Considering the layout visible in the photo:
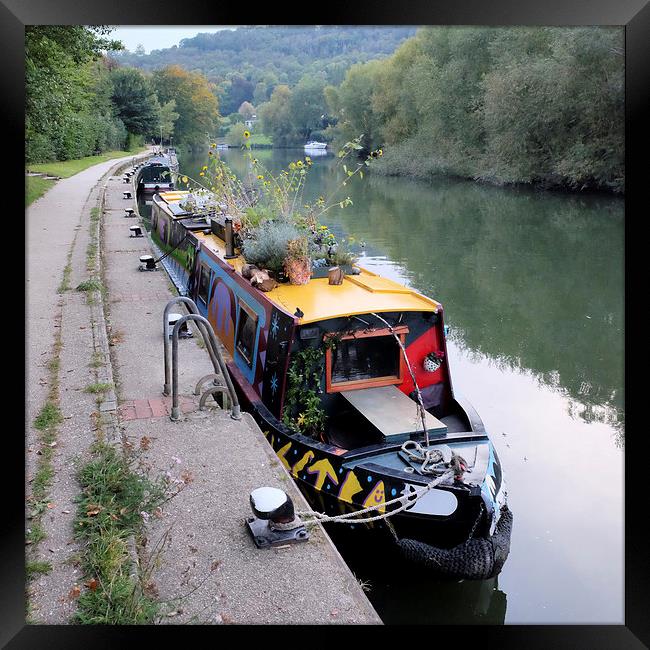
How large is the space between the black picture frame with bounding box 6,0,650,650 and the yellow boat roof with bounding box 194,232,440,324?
9.13 feet

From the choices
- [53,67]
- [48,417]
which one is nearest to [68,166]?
[53,67]

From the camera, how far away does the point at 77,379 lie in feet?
20.1

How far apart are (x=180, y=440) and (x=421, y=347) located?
2056 mm

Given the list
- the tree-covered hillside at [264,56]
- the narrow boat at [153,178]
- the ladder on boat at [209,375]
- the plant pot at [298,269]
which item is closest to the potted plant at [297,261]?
the plant pot at [298,269]

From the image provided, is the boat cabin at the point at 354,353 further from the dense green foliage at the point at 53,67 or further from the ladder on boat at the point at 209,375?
the dense green foliage at the point at 53,67

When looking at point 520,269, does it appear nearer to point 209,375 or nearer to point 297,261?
point 297,261

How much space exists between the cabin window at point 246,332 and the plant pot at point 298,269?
466 mm

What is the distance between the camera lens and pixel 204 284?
28.3ft

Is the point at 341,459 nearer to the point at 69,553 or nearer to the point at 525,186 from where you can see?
the point at 69,553

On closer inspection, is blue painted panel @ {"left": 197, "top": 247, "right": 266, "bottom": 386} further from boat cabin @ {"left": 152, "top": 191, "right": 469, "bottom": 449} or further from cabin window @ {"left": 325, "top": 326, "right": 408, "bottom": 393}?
cabin window @ {"left": 325, "top": 326, "right": 408, "bottom": 393}
